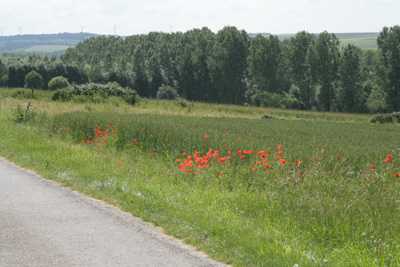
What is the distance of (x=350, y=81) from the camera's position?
69.5 metres

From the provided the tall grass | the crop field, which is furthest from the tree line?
the tall grass

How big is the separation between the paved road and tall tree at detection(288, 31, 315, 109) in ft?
231

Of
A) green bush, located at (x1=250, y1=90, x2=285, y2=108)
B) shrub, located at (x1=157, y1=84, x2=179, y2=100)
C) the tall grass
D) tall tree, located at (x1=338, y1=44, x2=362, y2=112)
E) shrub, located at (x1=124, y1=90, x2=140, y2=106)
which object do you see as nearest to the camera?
the tall grass

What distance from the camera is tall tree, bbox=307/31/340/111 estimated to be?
7288 centimetres

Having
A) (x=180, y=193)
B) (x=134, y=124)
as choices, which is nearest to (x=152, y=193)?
(x=180, y=193)

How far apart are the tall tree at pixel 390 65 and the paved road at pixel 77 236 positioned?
6368 centimetres

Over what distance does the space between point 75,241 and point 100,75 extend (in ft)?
329

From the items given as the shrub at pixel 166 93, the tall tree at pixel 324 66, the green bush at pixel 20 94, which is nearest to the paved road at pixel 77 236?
the green bush at pixel 20 94

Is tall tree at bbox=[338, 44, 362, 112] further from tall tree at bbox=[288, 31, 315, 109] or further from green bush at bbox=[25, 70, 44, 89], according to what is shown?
green bush at bbox=[25, 70, 44, 89]

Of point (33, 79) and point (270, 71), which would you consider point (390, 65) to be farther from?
point (33, 79)

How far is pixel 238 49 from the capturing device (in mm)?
87562

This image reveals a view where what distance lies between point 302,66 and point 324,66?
19.3 ft

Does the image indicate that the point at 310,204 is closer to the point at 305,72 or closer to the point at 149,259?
the point at 149,259

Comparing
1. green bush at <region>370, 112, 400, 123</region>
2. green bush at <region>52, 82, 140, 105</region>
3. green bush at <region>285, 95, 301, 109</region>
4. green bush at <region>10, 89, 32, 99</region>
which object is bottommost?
green bush at <region>285, 95, 301, 109</region>
